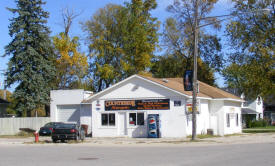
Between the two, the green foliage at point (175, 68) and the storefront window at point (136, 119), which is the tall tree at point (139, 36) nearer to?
the green foliage at point (175, 68)

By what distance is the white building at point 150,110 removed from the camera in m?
33.8

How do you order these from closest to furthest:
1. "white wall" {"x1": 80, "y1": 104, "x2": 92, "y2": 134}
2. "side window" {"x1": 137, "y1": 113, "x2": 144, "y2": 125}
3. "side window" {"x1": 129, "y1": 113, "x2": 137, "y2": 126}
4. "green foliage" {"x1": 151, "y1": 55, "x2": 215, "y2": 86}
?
"side window" {"x1": 137, "y1": 113, "x2": 144, "y2": 125}
"side window" {"x1": 129, "y1": 113, "x2": 137, "y2": 126}
"white wall" {"x1": 80, "y1": 104, "x2": 92, "y2": 134}
"green foliage" {"x1": 151, "y1": 55, "x2": 215, "y2": 86}

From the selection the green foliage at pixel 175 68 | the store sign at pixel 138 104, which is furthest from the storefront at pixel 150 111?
the green foliage at pixel 175 68

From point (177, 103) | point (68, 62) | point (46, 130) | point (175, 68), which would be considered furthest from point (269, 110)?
point (46, 130)

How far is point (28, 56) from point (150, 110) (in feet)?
51.1

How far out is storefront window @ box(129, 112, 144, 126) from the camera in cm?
3503

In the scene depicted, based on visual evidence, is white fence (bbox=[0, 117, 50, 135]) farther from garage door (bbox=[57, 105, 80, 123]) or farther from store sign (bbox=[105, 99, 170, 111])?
store sign (bbox=[105, 99, 170, 111])

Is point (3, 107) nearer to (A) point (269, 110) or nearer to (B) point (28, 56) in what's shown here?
(B) point (28, 56)

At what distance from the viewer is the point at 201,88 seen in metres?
41.4

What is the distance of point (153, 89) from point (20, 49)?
1627 centimetres

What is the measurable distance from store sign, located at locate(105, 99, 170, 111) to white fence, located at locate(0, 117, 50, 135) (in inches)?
387

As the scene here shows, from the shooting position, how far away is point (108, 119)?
3631 centimetres

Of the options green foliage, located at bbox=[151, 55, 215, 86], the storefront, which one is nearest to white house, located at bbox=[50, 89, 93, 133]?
the storefront

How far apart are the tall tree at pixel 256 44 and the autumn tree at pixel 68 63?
59.8 ft
